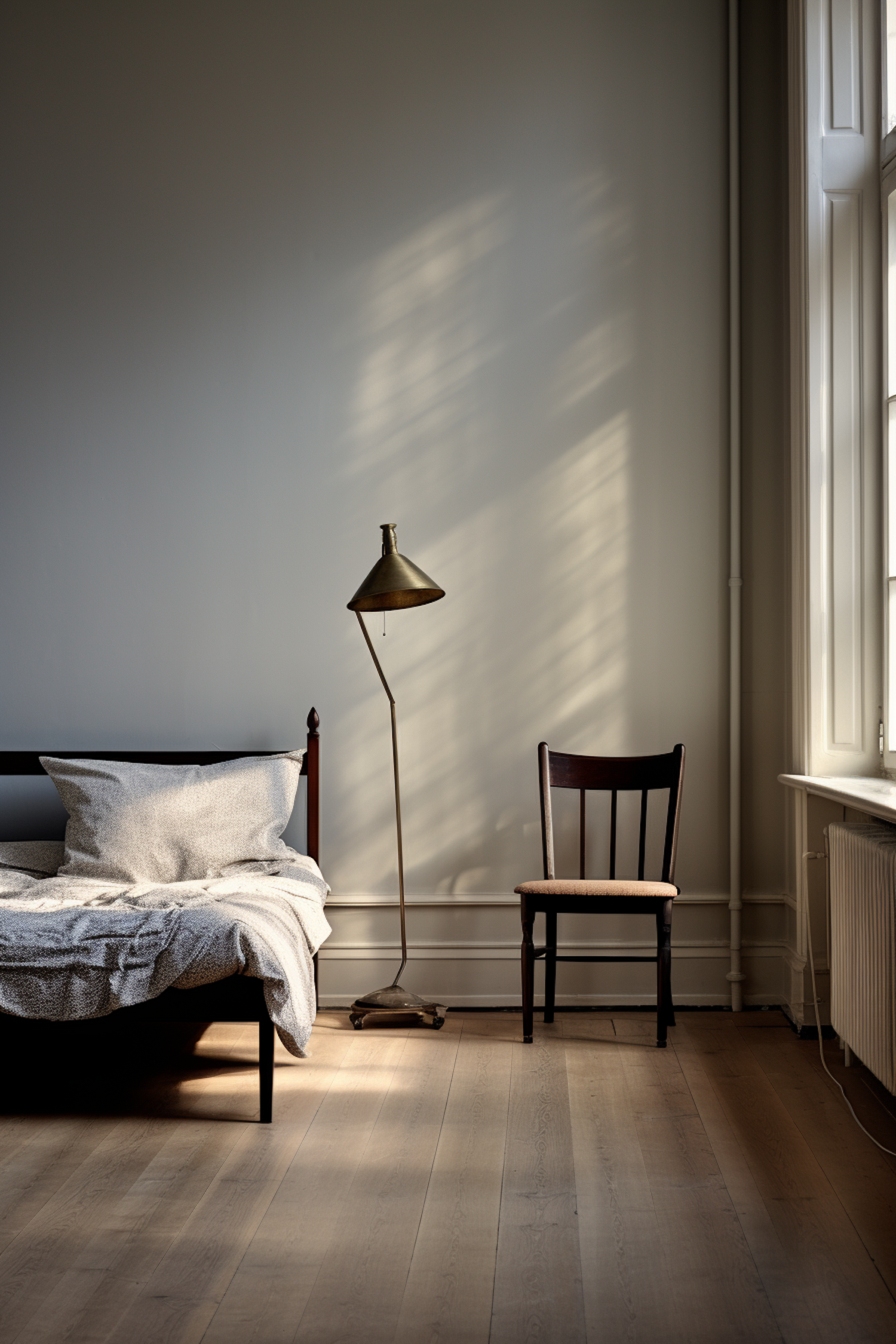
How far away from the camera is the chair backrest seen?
3461 mm

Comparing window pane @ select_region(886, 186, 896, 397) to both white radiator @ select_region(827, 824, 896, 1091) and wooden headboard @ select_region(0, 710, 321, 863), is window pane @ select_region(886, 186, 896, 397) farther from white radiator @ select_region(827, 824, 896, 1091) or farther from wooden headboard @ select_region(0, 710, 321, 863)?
wooden headboard @ select_region(0, 710, 321, 863)

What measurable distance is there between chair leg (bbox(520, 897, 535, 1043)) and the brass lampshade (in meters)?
1.00

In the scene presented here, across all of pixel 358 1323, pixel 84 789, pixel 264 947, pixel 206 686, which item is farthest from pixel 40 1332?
pixel 206 686

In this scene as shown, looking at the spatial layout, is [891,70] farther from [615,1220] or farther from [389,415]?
[615,1220]

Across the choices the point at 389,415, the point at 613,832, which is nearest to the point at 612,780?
the point at 613,832

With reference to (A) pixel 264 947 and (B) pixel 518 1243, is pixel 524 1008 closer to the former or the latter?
(A) pixel 264 947

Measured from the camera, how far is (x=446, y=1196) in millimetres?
2203

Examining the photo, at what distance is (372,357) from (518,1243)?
281cm

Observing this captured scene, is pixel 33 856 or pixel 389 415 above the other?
pixel 389 415

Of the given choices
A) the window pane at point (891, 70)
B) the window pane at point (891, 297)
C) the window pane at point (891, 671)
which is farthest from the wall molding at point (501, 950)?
the window pane at point (891, 70)

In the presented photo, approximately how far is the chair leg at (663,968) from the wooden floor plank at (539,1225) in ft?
1.21

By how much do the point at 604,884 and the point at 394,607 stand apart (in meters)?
1.10

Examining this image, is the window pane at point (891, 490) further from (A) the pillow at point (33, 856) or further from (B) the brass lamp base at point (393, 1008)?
(A) the pillow at point (33, 856)

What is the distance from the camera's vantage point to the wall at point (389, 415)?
3.69 m
